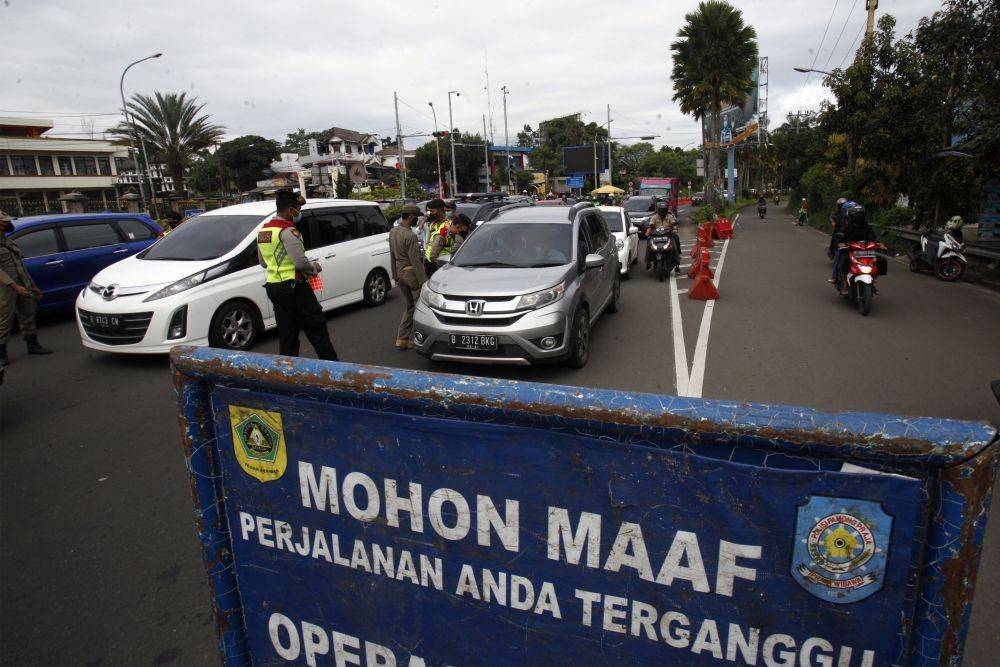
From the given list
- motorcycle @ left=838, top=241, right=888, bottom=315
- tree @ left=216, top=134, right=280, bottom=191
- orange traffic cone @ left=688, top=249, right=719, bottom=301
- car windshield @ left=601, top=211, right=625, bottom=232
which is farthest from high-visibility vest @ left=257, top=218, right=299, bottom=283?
tree @ left=216, top=134, right=280, bottom=191

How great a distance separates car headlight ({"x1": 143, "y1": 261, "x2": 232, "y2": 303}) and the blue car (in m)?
3.93

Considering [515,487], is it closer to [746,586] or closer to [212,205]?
[746,586]

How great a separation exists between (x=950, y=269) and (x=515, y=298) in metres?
10.7

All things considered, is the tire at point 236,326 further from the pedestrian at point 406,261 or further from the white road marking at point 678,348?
the white road marking at point 678,348

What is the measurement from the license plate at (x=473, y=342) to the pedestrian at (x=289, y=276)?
130 centimetres

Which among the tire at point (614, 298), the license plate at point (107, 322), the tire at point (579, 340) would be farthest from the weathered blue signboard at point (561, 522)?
the tire at point (614, 298)

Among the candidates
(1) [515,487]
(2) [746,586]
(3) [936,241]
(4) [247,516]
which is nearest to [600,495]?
(1) [515,487]

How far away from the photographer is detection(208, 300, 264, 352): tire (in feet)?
24.4

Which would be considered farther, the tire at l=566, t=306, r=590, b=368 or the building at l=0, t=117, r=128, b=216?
the building at l=0, t=117, r=128, b=216

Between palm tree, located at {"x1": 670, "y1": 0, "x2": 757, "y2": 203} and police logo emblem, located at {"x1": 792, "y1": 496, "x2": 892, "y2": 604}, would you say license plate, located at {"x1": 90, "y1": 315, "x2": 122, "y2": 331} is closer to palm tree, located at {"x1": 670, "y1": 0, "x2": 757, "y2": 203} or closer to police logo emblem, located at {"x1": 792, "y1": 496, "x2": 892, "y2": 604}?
police logo emblem, located at {"x1": 792, "y1": 496, "x2": 892, "y2": 604}

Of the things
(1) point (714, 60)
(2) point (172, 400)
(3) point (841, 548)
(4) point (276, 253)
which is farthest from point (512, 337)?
(1) point (714, 60)

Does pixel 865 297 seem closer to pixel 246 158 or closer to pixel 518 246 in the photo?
pixel 518 246

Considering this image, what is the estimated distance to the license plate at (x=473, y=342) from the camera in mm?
6164

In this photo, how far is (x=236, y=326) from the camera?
768cm
